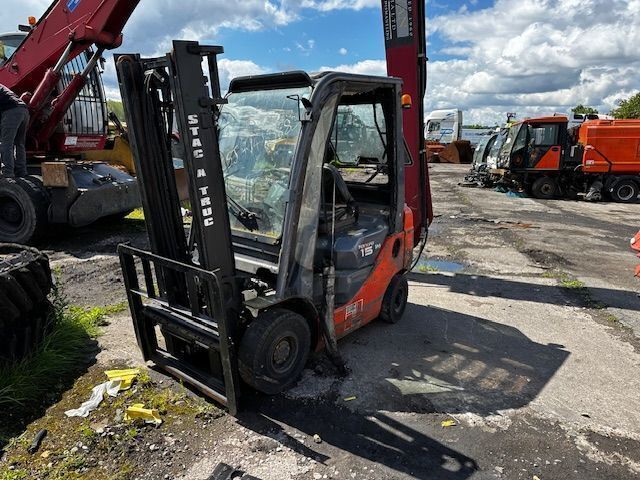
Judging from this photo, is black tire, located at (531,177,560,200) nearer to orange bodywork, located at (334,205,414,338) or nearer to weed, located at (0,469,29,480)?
orange bodywork, located at (334,205,414,338)

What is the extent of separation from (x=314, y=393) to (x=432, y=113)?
32.1m

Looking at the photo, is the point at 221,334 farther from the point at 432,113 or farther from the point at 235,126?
the point at 432,113

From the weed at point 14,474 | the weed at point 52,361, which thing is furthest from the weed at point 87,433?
the weed at point 52,361

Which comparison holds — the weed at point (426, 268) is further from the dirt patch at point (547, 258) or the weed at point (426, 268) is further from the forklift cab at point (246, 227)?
the forklift cab at point (246, 227)

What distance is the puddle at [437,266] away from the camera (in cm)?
681

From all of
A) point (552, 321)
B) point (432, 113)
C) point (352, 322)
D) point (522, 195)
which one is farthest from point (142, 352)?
point (432, 113)

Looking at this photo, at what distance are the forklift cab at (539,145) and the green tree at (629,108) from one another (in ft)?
83.2

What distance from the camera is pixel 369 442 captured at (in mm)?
2992

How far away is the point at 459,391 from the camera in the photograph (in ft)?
11.8

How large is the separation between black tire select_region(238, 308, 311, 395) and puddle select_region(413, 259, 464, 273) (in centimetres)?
367

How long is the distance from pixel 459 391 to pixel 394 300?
48.3 inches

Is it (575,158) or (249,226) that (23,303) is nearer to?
(249,226)

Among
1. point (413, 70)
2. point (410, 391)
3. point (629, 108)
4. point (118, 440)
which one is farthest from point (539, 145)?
point (629, 108)

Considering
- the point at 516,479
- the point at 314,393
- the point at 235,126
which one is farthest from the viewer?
the point at 235,126
